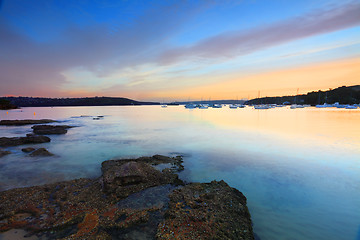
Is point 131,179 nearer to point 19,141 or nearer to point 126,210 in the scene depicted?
point 126,210

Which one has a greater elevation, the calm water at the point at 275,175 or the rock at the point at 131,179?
the rock at the point at 131,179

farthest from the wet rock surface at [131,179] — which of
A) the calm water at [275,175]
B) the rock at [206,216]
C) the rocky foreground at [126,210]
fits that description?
the calm water at [275,175]

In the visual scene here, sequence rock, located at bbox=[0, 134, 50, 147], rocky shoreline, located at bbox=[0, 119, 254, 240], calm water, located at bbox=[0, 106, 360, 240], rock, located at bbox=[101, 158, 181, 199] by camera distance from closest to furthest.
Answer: rocky shoreline, located at bbox=[0, 119, 254, 240], calm water, located at bbox=[0, 106, 360, 240], rock, located at bbox=[101, 158, 181, 199], rock, located at bbox=[0, 134, 50, 147]

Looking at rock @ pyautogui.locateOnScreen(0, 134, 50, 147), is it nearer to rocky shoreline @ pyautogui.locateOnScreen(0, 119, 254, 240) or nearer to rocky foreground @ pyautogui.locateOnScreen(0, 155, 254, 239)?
rocky foreground @ pyautogui.locateOnScreen(0, 155, 254, 239)

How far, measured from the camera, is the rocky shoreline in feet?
15.4

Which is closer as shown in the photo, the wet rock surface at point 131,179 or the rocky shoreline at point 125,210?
the rocky shoreline at point 125,210

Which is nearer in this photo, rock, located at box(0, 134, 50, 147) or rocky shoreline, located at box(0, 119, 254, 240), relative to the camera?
rocky shoreline, located at box(0, 119, 254, 240)

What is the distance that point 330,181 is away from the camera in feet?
29.7

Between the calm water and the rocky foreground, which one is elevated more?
the rocky foreground

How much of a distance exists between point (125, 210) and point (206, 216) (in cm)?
266

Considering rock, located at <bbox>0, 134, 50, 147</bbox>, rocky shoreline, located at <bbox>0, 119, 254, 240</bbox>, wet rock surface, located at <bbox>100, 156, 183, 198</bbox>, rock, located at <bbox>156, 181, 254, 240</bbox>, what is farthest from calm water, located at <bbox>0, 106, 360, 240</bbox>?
rock, located at <bbox>0, 134, 50, 147</bbox>

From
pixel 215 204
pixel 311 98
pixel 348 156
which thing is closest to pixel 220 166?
pixel 215 204

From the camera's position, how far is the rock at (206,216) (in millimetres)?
4574

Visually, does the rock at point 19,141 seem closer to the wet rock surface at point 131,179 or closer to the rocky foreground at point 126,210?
the rocky foreground at point 126,210
